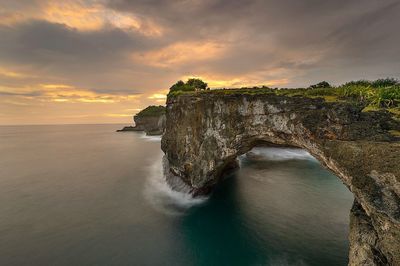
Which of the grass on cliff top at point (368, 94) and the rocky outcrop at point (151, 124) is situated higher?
the grass on cliff top at point (368, 94)

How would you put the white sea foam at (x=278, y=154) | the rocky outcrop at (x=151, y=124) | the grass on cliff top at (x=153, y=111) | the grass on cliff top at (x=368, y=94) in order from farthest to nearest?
the grass on cliff top at (x=153, y=111) → the rocky outcrop at (x=151, y=124) → the white sea foam at (x=278, y=154) → the grass on cliff top at (x=368, y=94)

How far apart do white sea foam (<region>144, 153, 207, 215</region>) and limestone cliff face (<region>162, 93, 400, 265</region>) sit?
4.38 ft

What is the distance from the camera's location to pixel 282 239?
15.2 metres

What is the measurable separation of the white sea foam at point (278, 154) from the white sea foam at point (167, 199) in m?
23.7

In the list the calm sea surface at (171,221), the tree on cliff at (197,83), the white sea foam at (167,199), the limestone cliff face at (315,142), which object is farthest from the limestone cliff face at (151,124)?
the limestone cliff face at (315,142)

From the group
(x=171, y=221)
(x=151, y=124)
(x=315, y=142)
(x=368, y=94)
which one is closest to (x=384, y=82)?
(x=368, y=94)

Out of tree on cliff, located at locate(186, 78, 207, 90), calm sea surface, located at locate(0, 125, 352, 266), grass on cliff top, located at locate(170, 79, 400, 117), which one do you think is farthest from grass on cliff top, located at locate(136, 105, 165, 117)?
grass on cliff top, located at locate(170, 79, 400, 117)

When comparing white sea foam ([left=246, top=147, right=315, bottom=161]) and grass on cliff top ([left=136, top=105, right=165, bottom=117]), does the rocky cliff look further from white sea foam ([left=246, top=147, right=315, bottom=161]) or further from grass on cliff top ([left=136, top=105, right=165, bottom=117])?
white sea foam ([left=246, top=147, right=315, bottom=161])

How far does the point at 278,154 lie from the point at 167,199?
32.7 metres

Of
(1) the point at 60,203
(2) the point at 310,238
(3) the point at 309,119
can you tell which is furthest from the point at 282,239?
(1) the point at 60,203

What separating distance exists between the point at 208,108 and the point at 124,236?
13.0 m

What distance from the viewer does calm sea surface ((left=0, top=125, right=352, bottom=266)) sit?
45.9ft

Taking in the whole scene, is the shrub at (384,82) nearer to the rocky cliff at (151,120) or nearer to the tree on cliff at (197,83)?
the tree on cliff at (197,83)

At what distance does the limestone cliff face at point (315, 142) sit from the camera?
7.27 m
